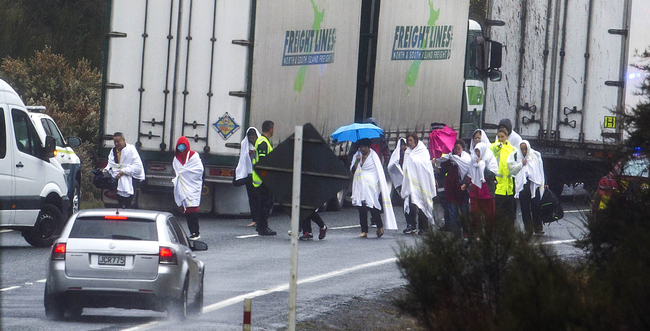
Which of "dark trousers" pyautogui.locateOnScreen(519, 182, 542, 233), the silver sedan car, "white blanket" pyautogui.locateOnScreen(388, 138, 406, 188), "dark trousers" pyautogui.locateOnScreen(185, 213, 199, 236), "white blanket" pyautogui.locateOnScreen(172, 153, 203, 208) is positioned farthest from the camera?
"white blanket" pyautogui.locateOnScreen(388, 138, 406, 188)

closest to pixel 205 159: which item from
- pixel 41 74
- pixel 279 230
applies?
pixel 279 230

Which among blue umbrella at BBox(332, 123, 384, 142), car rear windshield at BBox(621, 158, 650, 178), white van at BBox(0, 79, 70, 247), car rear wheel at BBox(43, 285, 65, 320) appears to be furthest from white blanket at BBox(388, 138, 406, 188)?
car rear windshield at BBox(621, 158, 650, 178)

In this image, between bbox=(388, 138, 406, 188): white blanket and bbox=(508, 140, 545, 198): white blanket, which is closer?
bbox=(508, 140, 545, 198): white blanket

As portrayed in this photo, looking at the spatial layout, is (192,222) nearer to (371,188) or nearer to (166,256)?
(371,188)

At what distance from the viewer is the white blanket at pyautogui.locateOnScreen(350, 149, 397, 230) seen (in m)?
18.0

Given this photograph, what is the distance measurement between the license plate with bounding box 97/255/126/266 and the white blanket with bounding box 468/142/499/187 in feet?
25.9

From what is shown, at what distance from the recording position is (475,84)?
25391 millimetres

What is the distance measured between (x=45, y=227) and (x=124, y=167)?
7.94 feet

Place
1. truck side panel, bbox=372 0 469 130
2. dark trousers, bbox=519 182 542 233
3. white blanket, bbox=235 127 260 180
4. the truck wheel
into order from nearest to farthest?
dark trousers, bbox=519 182 542 233
white blanket, bbox=235 127 260 180
the truck wheel
truck side panel, bbox=372 0 469 130

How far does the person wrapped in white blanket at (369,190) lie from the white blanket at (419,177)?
471mm

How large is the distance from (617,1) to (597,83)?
162cm

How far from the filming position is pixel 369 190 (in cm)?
1802

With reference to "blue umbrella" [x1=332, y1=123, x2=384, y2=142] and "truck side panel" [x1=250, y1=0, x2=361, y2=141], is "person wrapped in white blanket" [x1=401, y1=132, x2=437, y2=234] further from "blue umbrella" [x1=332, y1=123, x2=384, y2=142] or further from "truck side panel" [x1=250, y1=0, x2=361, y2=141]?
"truck side panel" [x1=250, y1=0, x2=361, y2=141]

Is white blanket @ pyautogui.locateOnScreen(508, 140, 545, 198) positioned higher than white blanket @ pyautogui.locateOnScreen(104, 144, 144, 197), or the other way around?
white blanket @ pyautogui.locateOnScreen(508, 140, 545, 198)
